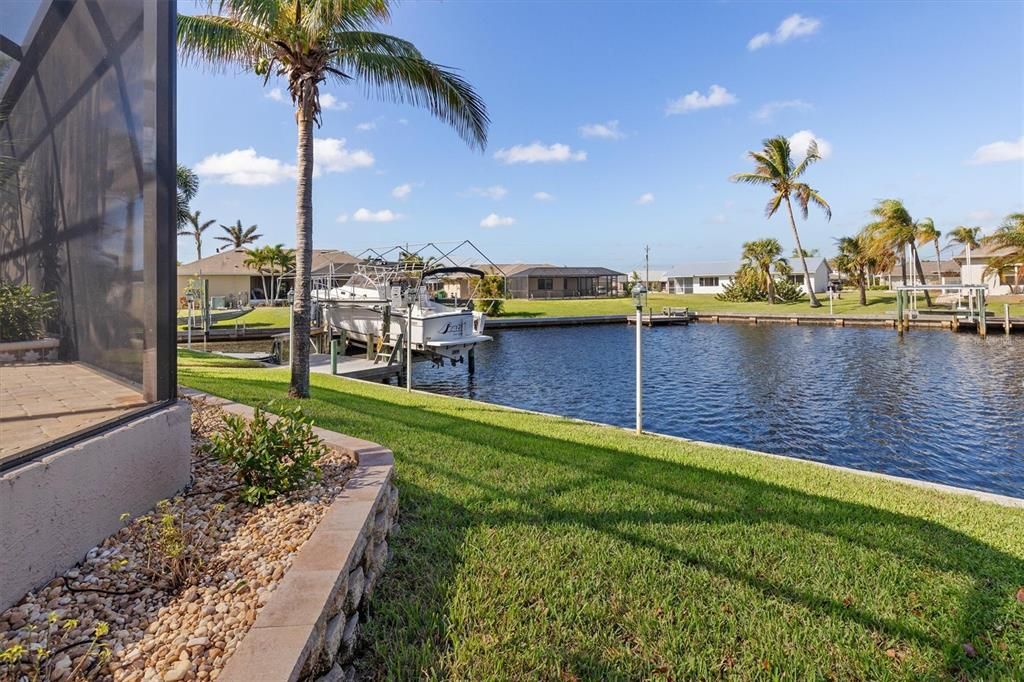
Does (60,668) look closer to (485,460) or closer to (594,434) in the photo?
(485,460)

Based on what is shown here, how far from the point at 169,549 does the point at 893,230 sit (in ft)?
155

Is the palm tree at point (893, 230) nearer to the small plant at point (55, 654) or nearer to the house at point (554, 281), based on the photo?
the house at point (554, 281)

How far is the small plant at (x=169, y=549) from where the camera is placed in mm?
2670

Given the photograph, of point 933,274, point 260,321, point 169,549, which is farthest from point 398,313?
point 933,274

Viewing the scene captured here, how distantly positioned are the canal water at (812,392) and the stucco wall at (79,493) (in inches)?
377

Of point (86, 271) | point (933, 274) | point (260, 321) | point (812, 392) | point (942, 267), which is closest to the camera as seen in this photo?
point (86, 271)

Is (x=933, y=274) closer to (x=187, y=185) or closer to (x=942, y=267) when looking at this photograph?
(x=942, y=267)

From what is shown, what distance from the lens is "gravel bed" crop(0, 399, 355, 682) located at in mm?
2115

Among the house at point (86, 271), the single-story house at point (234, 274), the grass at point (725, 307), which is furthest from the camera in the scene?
the single-story house at point (234, 274)

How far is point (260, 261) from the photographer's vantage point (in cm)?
4397

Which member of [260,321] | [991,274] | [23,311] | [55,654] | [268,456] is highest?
[991,274]

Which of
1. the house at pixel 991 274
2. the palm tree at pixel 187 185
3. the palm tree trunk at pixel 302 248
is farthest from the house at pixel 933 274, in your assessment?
the palm tree trunk at pixel 302 248

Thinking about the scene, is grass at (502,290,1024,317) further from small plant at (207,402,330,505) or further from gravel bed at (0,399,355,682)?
gravel bed at (0,399,355,682)

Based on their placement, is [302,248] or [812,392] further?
[812,392]
